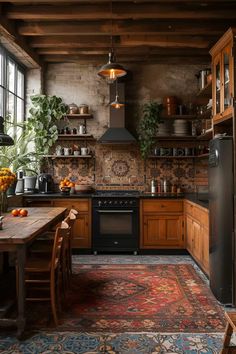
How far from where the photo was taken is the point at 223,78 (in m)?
4.08

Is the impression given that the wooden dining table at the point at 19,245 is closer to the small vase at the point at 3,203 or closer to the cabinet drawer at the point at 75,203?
the small vase at the point at 3,203

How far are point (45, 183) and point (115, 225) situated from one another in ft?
4.88

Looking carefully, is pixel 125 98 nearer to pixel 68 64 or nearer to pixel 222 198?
pixel 68 64

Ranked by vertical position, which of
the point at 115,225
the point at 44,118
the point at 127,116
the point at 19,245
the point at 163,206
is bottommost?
the point at 115,225

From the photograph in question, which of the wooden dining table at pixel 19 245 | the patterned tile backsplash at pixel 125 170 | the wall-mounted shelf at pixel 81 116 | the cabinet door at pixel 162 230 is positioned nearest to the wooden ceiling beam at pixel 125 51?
the wall-mounted shelf at pixel 81 116

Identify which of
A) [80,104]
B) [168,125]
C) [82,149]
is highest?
[80,104]

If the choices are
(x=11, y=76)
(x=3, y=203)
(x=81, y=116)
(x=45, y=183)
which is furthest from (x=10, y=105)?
(x=3, y=203)

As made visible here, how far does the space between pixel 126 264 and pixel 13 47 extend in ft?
12.5

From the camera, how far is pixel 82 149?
662 cm

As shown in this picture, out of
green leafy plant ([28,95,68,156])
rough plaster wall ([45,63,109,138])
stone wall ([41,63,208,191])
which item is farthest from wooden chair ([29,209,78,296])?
rough plaster wall ([45,63,109,138])

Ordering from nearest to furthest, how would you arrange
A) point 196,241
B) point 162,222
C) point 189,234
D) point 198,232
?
point 198,232
point 196,241
point 189,234
point 162,222

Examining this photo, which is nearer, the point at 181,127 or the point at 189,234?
the point at 189,234

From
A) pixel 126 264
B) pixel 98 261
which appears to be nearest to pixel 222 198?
pixel 126 264

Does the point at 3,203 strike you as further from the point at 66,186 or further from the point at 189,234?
the point at 189,234
